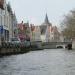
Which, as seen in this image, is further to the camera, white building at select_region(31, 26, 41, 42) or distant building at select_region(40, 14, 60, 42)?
distant building at select_region(40, 14, 60, 42)

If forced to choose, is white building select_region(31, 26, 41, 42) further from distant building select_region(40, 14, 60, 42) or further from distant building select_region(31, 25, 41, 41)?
distant building select_region(40, 14, 60, 42)

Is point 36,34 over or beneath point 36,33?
beneath

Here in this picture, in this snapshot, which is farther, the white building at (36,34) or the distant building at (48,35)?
the distant building at (48,35)

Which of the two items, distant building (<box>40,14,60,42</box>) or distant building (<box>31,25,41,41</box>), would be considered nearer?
distant building (<box>31,25,41,41</box>)

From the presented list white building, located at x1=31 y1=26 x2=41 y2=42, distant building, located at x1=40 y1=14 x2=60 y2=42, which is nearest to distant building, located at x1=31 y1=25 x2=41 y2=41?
white building, located at x1=31 y1=26 x2=41 y2=42

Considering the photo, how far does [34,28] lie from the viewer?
180 metres

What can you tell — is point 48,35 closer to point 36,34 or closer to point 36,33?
point 36,34

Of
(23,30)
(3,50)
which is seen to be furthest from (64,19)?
(3,50)

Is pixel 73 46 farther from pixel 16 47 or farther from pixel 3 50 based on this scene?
pixel 3 50

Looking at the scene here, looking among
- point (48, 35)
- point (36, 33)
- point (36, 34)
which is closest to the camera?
point (36, 33)

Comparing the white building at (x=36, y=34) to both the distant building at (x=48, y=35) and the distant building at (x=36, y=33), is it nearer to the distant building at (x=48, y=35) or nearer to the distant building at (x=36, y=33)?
the distant building at (x=36, y=33)

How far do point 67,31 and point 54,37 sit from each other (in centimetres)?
6666

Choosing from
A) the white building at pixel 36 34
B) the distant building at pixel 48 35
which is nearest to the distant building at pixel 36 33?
the white building at pixel 36 34

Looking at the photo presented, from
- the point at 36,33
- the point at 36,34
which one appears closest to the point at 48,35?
the point at 36,34
